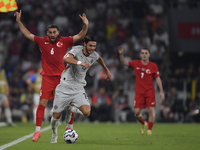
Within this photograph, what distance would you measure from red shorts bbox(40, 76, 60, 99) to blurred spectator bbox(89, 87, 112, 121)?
8952 millimetres

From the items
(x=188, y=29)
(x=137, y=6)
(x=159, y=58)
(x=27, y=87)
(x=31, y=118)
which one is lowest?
(x=31, y=118)

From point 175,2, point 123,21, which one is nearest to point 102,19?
point 123,21

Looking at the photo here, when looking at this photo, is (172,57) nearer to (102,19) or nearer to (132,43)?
(132,43)

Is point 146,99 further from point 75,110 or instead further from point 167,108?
point 167,108

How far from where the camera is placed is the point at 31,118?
1748 cm

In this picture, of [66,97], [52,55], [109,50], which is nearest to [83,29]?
[52,55]

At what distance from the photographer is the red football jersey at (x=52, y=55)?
799 cm

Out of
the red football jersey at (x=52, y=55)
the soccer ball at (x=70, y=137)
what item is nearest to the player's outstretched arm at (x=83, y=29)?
the red football jersey at (x=52, y=55)

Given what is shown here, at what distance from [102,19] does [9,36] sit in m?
5.18

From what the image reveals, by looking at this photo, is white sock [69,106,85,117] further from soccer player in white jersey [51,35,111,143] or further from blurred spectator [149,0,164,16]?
blurred spectator [149,0,164,16]

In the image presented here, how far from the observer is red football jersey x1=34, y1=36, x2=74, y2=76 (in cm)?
799

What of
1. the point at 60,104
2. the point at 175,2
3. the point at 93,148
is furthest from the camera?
the point at 175,2

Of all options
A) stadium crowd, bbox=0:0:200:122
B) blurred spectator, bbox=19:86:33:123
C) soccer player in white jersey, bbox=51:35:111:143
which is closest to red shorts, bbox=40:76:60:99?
soccer player in white jersey, bbox=51:35:111:143

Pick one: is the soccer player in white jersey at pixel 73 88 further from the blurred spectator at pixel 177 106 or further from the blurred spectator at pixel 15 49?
the blurred spectator at pixel 15 49
